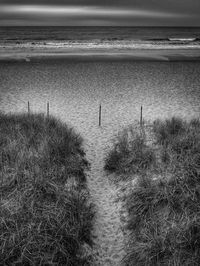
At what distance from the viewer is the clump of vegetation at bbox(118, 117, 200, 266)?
3924mm

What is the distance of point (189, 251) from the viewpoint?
12.9 feet

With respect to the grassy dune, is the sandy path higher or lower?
lower

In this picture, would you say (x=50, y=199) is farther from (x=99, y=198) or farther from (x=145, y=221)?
(x=145, y=221)

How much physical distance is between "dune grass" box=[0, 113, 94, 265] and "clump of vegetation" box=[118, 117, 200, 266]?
0.79 meters

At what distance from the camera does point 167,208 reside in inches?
190

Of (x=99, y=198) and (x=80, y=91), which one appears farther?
(x=80, y=91)

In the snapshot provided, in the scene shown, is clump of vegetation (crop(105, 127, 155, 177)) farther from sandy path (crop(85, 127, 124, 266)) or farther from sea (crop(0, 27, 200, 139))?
sea (crop(0, 27, 200, 139))

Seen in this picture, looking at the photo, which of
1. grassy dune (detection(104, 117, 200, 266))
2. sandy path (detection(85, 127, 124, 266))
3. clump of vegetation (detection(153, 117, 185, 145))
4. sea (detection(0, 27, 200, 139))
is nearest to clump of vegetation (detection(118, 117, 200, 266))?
grassy dune (detection(104, 117, 200, 266))

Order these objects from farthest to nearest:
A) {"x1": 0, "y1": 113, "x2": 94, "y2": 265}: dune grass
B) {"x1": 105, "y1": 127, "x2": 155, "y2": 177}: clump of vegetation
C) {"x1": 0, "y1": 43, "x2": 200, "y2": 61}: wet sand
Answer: {"x1": 0, "y1": 43, "x2": 200, "y2": 61}: wet sand → {"x1": 105, "y1": 127, "x2": 155, "y2": 177}: clump of vegetation → {"x1": 0, "y1": 113, "x2": 94, "y2": 265}: dune grass

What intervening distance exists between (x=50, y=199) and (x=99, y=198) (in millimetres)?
1258

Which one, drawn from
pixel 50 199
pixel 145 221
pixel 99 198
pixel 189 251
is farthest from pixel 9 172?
pixel 189 251

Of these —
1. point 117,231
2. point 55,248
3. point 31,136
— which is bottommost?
point 117,231

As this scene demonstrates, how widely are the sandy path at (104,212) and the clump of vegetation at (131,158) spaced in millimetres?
326

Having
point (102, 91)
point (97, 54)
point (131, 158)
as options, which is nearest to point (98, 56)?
point (97, 54)
